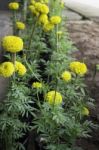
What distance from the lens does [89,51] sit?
16.7ft

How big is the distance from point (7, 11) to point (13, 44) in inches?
171

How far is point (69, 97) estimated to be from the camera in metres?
2.81

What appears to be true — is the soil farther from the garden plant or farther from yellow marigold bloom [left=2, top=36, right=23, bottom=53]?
yellow marigold bloom [left=2, top=36, right=23, bottom=53]

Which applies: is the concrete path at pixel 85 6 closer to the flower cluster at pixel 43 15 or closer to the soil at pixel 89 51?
the soil at pixel 89 51

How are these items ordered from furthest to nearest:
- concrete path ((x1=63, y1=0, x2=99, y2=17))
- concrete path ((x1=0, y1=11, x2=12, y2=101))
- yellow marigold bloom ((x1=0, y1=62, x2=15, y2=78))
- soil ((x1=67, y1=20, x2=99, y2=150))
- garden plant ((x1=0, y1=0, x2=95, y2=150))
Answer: concrete path ((x1=63, y1=0, x2=99, y2=17)) → concrete path ((x1=0, y1=11, x2=12, y2=101)) → soil ((x1=67, y1=20, x2=99, y2=150)) → garden plant ((x1=0, y1=0, x2=95, y2=150)) → yellow marigold bloom ((x1=0, y1=62, x2=15, y2=78))

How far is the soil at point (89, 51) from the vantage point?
2826mm

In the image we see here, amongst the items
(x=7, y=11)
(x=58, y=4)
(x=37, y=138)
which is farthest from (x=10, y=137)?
(x=7, y=11)

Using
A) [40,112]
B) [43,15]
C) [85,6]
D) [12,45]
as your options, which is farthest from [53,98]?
[85,6]

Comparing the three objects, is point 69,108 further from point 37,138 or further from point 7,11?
point 7,11

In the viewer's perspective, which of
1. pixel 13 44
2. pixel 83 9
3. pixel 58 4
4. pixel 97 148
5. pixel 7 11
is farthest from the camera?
pixel 83 9

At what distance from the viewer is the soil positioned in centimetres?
283

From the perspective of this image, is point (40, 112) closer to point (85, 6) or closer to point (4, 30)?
point (4, 30)

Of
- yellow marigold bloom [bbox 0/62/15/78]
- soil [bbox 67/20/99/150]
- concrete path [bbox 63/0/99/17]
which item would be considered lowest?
concrete path [bbox 63/0/99/17]

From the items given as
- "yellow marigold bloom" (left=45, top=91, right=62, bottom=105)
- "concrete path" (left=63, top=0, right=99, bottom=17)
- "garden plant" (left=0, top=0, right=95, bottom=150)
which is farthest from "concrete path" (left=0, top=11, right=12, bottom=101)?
"concrete path" (left=63, top=0, right=99, bottom=17)
